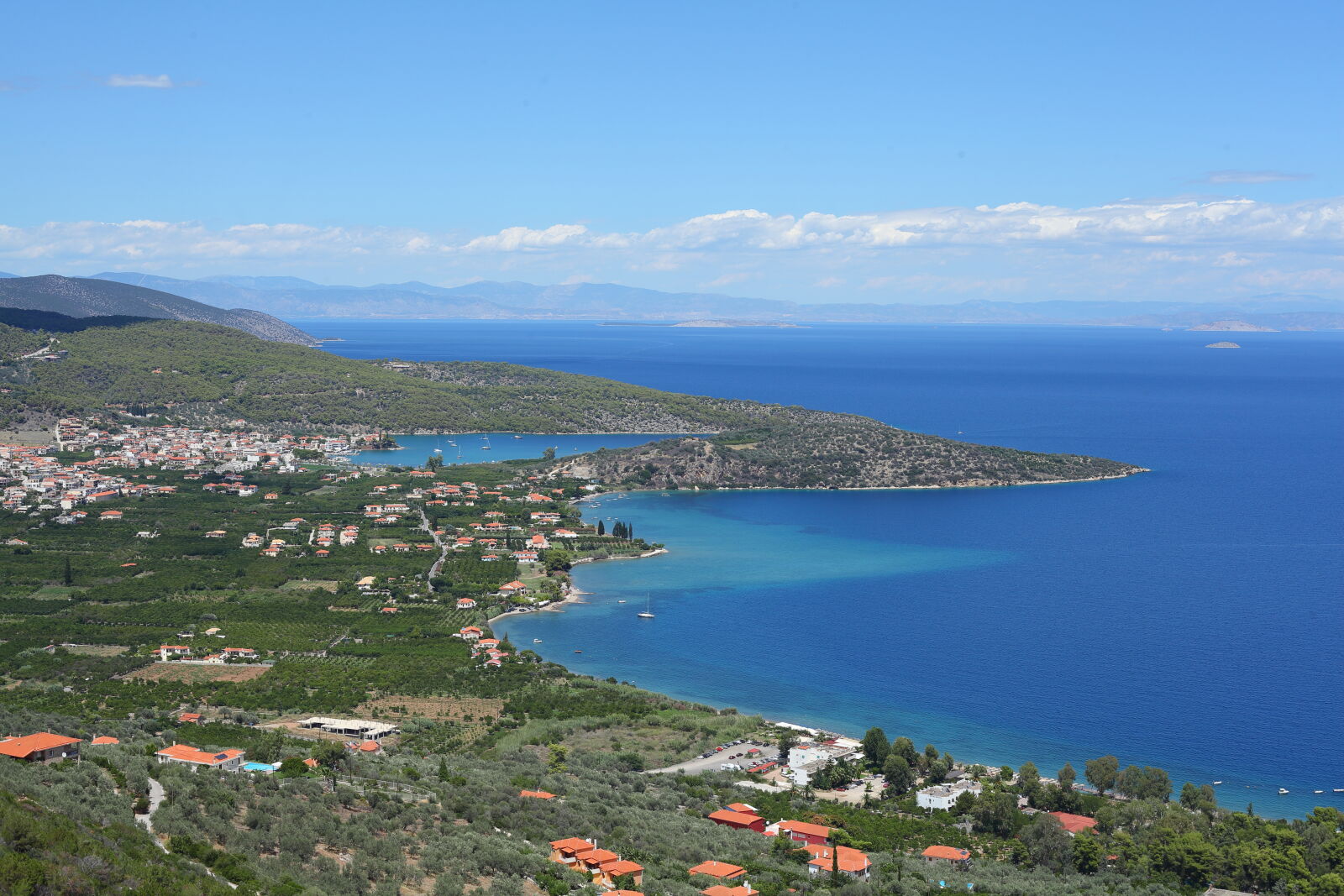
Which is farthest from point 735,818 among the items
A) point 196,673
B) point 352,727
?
point 196,673

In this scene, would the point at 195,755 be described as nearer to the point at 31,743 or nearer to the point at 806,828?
the point at 31,743

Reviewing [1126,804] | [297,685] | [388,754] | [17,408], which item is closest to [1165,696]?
[1126,804]

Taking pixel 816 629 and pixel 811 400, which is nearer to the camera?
pixel 816 629

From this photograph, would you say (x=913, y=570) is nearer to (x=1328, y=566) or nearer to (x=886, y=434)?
(x=1328, y=566)

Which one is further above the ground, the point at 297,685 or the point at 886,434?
the point at 886,434

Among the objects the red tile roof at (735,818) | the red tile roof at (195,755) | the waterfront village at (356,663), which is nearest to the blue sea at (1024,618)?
the waterfront village at (356,663)
